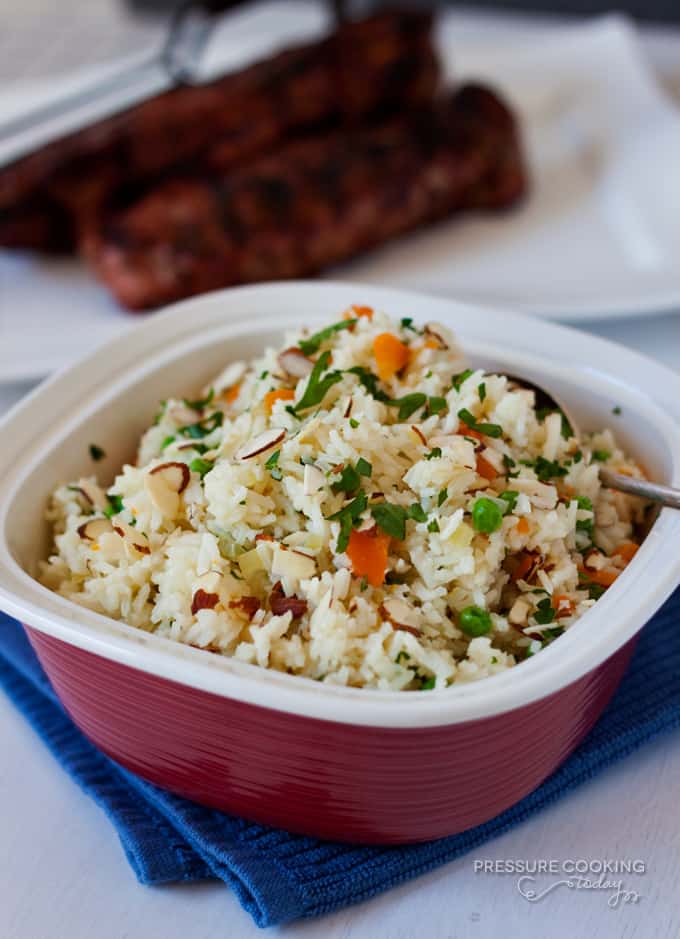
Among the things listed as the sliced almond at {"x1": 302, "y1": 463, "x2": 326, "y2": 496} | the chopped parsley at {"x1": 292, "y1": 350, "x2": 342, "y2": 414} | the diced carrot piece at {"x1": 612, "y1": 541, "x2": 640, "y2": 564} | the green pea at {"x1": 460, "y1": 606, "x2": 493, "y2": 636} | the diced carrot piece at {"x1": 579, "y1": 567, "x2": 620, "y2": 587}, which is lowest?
the diced carrot piece at {"x1": 612, "y1": 541, "x2": 640, "y2": 564}

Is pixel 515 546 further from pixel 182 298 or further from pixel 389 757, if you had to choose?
pixel 182 298

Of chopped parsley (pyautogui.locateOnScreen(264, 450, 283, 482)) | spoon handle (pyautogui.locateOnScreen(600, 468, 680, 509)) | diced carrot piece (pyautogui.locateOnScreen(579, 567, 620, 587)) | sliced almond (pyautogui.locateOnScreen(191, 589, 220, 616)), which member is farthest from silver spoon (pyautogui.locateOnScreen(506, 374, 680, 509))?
sliced almond (pyautogui.locateOnScreen(191, 589, 220, 616))

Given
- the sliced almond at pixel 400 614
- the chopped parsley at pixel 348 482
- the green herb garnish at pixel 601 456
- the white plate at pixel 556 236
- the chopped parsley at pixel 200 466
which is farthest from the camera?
the white plate at pixel 556 236

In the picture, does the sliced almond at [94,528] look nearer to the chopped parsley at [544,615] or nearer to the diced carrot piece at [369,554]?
the diced carrot piece at [369,554]

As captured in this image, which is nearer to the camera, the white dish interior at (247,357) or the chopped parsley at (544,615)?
the white dish interior at (247,357)

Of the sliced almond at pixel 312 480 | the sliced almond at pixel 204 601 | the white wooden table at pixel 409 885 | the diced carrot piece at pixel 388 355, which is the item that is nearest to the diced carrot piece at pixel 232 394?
the diced carrot piece at pixel 388 355

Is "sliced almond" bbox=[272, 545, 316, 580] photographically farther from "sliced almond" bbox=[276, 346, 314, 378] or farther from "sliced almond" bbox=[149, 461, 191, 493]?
"sliced almond" bbox=[276, 346, 314, 378]

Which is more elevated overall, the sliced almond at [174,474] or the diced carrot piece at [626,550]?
the sliced almond at [174,474]
